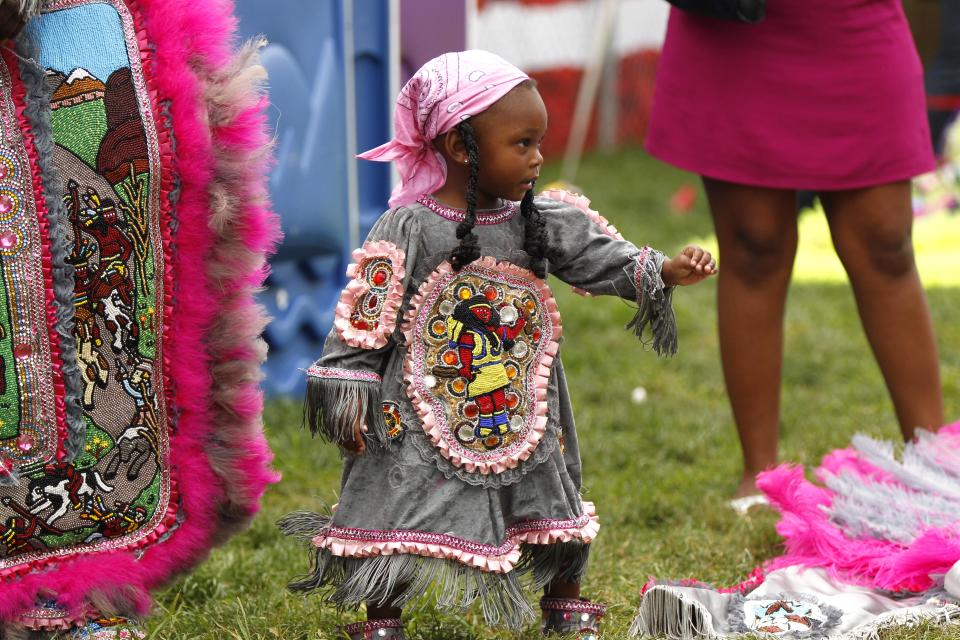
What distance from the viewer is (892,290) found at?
10.5 feet

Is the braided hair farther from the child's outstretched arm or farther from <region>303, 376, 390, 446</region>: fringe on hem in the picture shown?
<region>303, 376, 390, 446</region>: fringe on hem

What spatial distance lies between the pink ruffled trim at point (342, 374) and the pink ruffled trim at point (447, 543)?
29cm

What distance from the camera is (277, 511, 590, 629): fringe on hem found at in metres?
2.30

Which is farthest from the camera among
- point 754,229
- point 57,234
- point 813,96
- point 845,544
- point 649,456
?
point 649,456

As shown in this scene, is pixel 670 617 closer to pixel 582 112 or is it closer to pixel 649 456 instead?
pixel 649 456

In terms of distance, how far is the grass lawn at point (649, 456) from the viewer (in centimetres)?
264

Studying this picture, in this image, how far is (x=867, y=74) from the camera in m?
3.07

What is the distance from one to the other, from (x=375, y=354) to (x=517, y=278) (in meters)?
0.30

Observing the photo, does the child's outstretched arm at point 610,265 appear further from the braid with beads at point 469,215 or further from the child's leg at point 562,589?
the child's leg at point 562,589

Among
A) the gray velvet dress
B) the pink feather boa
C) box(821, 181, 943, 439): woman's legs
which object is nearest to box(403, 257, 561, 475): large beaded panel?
the gray velvet dress

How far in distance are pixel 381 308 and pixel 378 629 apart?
0.61m

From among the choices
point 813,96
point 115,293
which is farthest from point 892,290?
point 115,293

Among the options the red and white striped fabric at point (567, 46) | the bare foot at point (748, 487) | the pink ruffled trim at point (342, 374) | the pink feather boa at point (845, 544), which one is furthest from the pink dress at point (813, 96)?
the red and white striped fabric at point (567, 46)

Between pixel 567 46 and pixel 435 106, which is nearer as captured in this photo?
pixel 435 106
